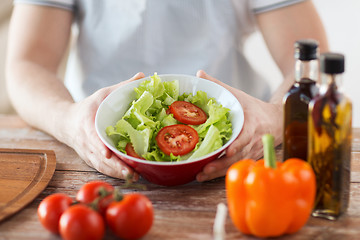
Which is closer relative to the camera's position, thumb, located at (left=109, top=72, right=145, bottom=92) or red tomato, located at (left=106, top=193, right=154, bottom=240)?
red tomato, located at (left=106, top=193, right=154, bottom=240)

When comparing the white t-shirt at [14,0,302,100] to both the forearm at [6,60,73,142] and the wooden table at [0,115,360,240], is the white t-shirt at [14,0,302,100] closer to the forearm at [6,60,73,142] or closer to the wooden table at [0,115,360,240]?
the forearm at [6,60,73,142]

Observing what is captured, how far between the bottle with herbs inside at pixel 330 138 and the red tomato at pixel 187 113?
0.36m

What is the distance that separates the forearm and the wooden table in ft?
0.36

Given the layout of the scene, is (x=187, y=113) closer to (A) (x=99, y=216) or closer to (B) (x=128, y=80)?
(B) (x=128, y=80)

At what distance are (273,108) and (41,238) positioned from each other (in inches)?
29.0

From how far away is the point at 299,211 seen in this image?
86 cm

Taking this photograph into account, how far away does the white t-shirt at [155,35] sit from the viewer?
1766 millimetres

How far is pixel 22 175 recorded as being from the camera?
119 cm

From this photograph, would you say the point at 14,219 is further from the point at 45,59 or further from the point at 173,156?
the point at 45,59

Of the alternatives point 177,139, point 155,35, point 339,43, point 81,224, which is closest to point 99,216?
point 81,224

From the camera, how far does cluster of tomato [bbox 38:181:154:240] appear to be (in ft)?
2.77

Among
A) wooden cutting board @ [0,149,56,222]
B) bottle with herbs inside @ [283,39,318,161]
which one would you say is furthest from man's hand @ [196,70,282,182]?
wooden cutting board @ [0,149,56,222]

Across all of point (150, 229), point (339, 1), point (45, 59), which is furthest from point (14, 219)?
point (339, 1)

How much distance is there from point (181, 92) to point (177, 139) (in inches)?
8.6
